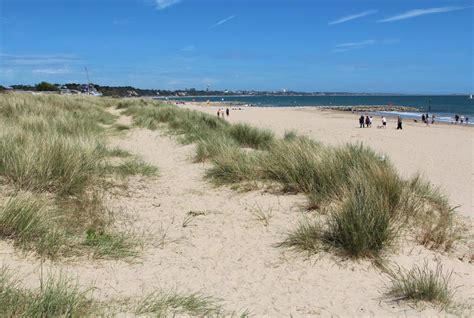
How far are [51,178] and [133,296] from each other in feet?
9.82

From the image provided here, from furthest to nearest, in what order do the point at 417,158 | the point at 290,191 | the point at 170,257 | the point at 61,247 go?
the point at 417,158 < the point at 290,191 < the point at 170,257 < the point at 61,247

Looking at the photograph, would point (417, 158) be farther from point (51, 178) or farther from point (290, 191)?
point (51, 178)

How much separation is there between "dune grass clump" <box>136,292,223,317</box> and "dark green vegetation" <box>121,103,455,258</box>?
1442mm

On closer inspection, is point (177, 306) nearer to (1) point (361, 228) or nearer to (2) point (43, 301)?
(2) point (43, 301)

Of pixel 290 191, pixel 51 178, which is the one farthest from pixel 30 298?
pixel 290 191

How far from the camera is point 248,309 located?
316 cm

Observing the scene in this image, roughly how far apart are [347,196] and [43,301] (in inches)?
130

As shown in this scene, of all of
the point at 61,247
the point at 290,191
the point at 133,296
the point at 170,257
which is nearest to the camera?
the point at 133,296

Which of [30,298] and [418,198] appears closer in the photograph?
[30,298]

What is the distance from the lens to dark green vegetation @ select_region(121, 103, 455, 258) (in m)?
4.16

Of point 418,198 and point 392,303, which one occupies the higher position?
point 418,198

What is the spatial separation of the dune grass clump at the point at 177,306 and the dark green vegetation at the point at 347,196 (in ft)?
4.73

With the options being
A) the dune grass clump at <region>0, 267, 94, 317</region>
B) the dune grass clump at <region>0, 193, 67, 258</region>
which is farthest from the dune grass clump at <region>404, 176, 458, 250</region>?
the dune grass clump at <region>0, 193, 67, 258</region>

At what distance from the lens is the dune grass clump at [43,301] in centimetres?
248
